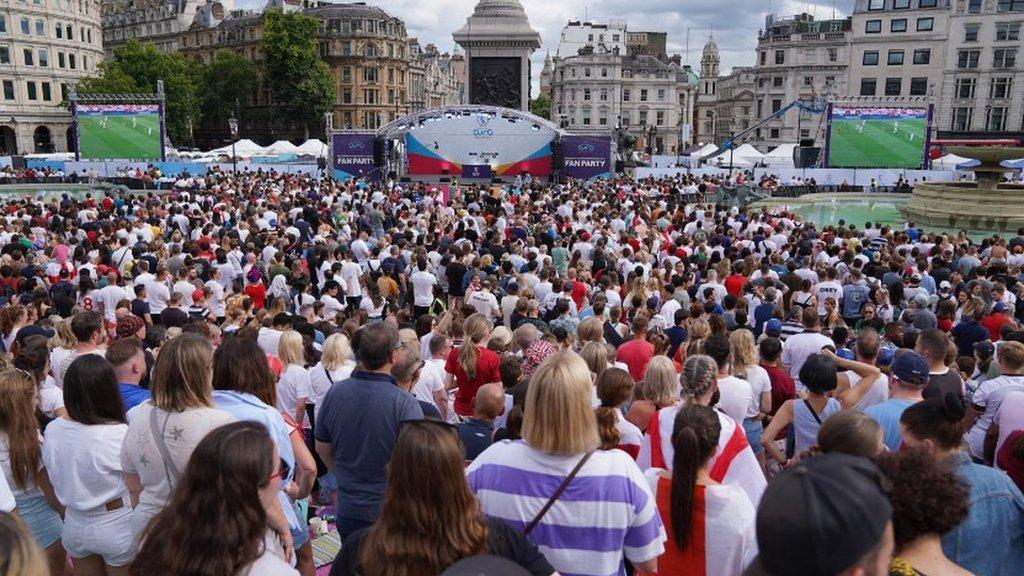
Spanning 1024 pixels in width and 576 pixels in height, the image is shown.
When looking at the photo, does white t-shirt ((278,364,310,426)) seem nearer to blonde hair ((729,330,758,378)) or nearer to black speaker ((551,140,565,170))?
blonde hair ((729,330,758,378))

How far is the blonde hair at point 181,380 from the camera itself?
388 centimetres

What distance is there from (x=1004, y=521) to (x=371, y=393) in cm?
341

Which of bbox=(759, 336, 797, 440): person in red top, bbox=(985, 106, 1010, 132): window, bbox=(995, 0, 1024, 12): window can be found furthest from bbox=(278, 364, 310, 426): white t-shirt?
bbox=(995, 0, 1024, 12): window

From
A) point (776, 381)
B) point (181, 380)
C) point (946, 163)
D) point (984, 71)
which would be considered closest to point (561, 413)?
point (181, 380)

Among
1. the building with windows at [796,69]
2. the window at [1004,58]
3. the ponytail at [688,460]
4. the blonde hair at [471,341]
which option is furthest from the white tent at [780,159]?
the ponytail at [688,460]

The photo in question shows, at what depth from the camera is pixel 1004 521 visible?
3662mm

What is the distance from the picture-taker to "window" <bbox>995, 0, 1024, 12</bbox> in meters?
64.8

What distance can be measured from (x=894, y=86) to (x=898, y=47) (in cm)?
370

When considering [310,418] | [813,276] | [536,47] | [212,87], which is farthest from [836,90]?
[310,418]

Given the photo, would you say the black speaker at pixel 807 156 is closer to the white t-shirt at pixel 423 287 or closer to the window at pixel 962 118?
the window at pixel 962 118

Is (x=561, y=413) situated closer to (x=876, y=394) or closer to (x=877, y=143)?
(x=876, y=394)

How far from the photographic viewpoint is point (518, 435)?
15.5ft

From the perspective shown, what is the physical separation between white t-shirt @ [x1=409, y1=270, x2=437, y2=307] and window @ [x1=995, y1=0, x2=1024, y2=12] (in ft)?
238

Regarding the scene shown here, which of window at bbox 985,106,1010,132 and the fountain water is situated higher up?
window at bbox 985,106,1010,132
